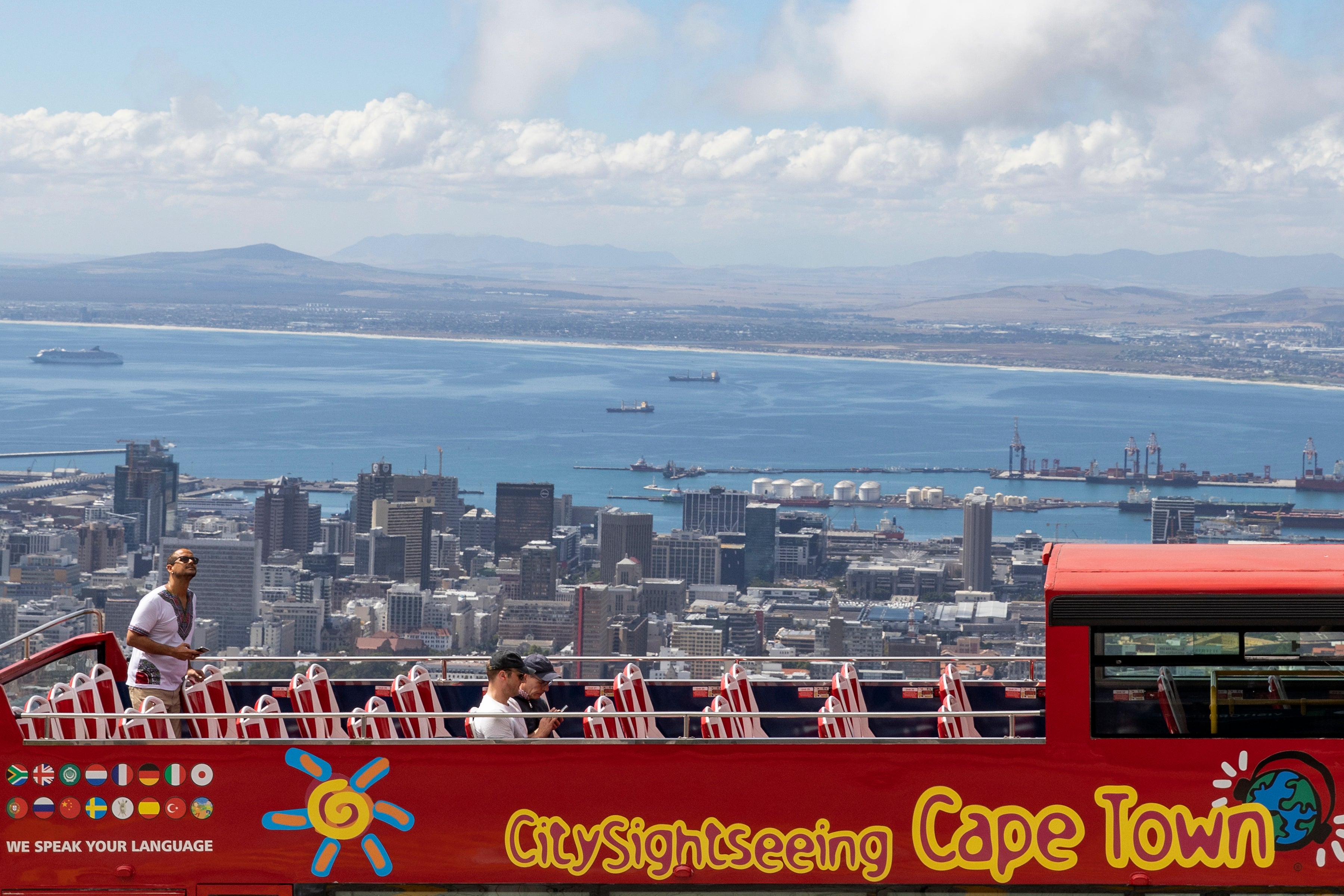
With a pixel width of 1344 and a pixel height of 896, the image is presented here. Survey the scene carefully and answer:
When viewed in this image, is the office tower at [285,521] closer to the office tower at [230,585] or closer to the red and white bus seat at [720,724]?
the office tower at [230,585]

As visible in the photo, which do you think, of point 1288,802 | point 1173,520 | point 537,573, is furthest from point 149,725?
point 1173,520

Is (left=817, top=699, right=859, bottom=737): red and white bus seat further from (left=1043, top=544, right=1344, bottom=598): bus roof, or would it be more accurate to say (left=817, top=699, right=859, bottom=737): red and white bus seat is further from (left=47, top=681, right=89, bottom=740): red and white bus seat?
(left=47, top=681, right=89, bottom=740): red and white bus seat

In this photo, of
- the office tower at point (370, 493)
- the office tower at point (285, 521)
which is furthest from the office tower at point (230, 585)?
the office tower at point (370, 493)

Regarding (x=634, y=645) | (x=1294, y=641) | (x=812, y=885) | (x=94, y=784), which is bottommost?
(x=634, y=645)

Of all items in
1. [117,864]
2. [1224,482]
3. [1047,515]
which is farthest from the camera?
[1224,482]

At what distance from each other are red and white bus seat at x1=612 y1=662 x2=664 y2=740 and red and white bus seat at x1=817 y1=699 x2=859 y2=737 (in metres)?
1.24

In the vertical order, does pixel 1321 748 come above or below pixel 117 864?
above

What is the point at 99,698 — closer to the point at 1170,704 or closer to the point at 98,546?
the point at 1170,704

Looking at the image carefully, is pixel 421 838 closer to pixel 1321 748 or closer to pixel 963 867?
pixel 963 867

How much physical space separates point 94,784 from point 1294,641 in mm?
7925

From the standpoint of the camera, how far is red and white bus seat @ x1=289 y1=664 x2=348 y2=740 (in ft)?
32.0

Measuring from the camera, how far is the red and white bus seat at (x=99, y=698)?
934 cm

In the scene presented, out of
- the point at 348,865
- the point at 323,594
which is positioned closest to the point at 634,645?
the point at 323,594

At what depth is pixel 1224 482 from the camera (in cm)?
19750
